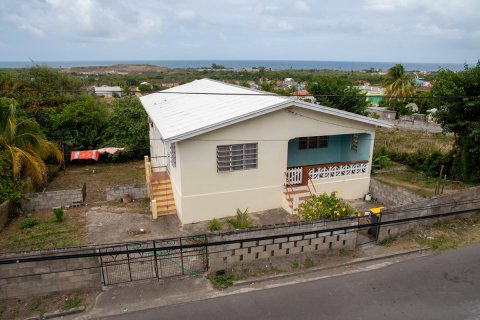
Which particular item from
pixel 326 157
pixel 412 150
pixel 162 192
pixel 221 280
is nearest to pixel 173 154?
pixel 162 192

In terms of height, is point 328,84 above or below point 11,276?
above

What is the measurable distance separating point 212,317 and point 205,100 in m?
11.4

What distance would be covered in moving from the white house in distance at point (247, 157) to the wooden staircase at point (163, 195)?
40 mm

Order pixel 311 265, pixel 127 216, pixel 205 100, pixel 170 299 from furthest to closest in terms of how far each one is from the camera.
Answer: pixel 205 100, pixel 127 216, pixel 311 265, pixel 170 299

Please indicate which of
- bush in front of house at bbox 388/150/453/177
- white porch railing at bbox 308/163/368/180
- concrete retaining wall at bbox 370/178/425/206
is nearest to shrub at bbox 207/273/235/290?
white porch railing at bbox 308/163/368/180

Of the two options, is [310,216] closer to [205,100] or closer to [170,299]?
[170,299]

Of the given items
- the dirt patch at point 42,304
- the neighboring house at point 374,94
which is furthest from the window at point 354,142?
the dirt patch at point 42,304

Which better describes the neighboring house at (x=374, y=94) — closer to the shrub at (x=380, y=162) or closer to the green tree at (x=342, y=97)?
the green tree at (x=342, y=97)

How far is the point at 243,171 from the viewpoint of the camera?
1349cm

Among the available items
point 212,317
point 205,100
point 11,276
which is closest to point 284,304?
point 212,317

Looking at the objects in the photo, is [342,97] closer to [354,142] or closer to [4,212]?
[354,142]

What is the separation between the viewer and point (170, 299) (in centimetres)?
831

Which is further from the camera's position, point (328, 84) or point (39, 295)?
point (328, 84)

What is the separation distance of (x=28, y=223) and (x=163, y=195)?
5118 millimetres
